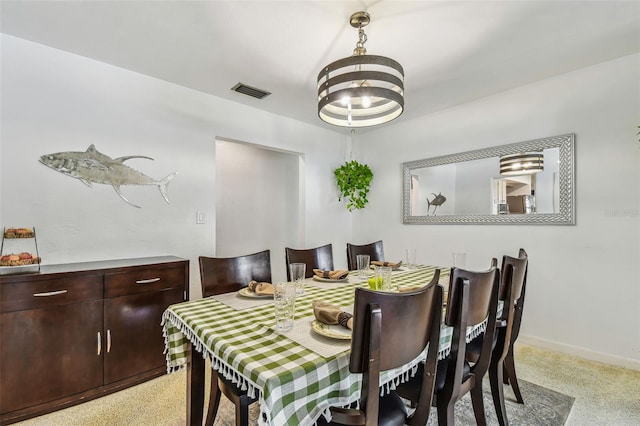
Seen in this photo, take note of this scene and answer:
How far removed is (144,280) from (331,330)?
1670 mm

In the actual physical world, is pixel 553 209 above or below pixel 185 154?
below

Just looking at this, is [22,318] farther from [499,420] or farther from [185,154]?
[499,420]

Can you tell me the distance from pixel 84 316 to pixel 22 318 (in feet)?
0.94

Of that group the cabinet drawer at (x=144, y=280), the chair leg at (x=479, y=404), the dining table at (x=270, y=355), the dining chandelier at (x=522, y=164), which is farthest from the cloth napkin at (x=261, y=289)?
the dining chandelier at (x=522, y=164)

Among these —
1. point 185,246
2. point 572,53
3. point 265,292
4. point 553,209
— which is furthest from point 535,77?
point 185,246

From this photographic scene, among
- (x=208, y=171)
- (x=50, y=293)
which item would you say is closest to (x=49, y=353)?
(x=50, y=293)

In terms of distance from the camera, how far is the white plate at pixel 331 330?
3.36 ft

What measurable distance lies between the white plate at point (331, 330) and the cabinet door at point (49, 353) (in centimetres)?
165

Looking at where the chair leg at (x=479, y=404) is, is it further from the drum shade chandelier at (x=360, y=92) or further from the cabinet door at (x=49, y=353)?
the cabinet door at (x=49, y=353)

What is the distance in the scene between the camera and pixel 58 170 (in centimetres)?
217

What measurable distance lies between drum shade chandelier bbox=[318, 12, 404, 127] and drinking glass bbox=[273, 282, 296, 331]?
3.26 feet

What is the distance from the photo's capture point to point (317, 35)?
2021 millimetres

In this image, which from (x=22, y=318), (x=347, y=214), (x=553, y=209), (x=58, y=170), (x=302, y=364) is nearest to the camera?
(x=302, y=364)

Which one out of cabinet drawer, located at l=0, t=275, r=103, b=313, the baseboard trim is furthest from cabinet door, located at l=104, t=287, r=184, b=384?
the baseboard trim
